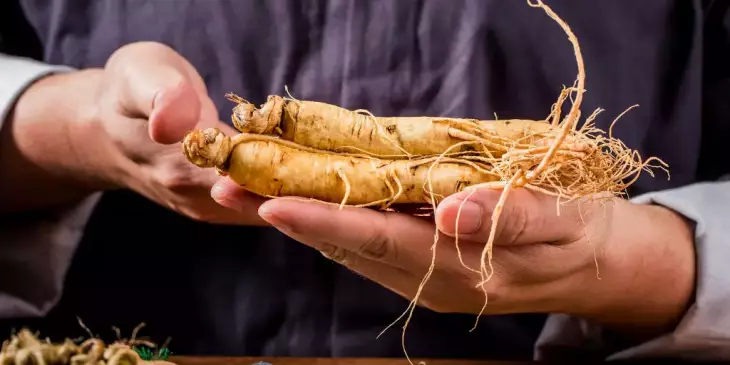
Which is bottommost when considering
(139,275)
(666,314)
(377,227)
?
(139,275)

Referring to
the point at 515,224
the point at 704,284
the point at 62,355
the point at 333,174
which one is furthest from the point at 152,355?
the point at 704,284

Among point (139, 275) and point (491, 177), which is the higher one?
point (491, 177)

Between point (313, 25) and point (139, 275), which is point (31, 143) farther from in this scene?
point (313, 25)

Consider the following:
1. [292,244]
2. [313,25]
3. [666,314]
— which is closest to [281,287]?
[292,244]

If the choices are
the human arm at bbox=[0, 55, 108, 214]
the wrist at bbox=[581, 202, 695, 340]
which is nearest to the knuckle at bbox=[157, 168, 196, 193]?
the human arm at bbox=[0, 55, 108, 214]

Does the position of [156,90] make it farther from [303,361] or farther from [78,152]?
[303,361]

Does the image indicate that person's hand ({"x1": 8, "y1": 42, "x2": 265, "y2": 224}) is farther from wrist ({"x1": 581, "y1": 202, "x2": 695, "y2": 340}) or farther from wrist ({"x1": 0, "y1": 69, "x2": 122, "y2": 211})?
wrist ({"x1": 581, "y1": 202, "x2": 695, "y2": 340})

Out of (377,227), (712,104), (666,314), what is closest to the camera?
(377,227)

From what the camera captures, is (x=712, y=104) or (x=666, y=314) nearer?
(x=666, y=314)
